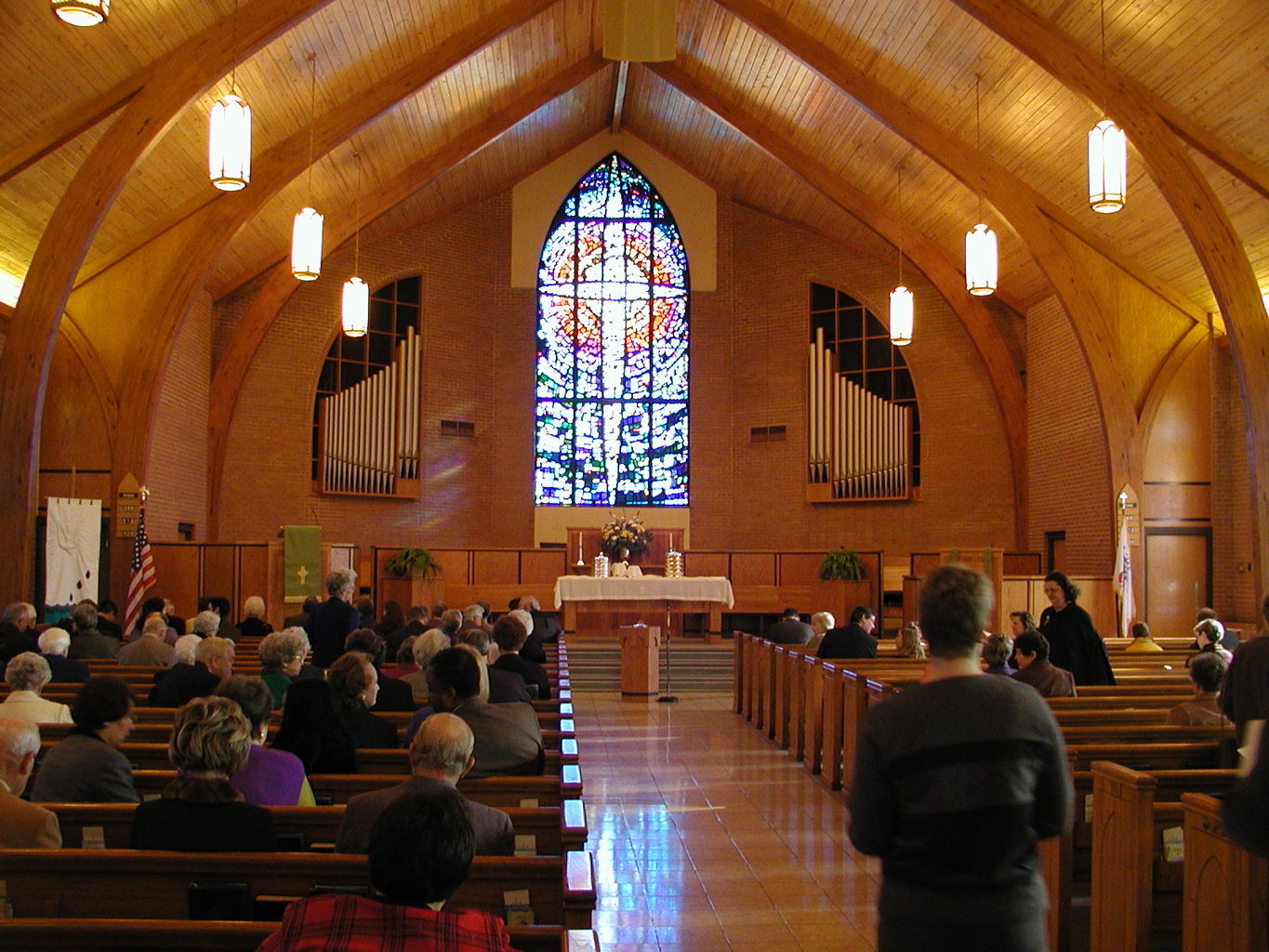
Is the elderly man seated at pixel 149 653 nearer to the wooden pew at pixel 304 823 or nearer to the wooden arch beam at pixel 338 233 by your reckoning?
the wooden pew at pixel 304 823

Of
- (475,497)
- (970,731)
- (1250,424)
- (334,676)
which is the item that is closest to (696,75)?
(475,497)

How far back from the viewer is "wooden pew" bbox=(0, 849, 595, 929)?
2541 millimetres

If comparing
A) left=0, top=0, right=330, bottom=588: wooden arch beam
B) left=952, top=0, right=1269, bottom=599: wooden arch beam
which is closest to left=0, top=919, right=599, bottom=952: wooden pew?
left=0, top=0, right=330, bottom=588: wooden arch beam

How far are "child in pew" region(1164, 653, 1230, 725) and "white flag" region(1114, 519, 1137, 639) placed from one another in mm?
7492

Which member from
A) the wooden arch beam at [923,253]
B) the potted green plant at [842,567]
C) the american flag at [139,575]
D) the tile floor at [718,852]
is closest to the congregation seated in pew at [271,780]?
the tile floor at [718,852]

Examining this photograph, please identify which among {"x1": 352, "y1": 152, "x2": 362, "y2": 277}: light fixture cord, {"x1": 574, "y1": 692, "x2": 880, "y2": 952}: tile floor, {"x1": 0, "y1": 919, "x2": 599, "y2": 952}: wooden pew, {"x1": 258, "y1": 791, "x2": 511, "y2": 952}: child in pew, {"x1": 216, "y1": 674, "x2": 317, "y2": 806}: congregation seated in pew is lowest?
{"x1": 574, "y1": 692, "x2": 880, "y2": 952}: tile floor

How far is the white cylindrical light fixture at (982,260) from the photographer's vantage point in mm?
10844

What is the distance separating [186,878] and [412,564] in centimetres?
1165

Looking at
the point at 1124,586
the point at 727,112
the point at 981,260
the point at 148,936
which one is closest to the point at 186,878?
the point at 148,936

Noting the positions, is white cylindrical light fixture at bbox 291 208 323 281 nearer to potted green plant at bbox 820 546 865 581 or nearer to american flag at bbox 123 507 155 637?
american flag at bbox 123 507 155 637

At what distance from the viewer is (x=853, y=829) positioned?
2.05 meters

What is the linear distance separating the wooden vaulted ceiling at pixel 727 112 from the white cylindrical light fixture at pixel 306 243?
132 centimetres

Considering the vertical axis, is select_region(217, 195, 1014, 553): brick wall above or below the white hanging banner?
above

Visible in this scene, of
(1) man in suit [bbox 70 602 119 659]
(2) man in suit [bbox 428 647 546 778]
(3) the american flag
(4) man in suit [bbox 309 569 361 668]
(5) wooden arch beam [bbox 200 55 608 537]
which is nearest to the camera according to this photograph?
(2) man in suit [bbox 428 647 546 778]
